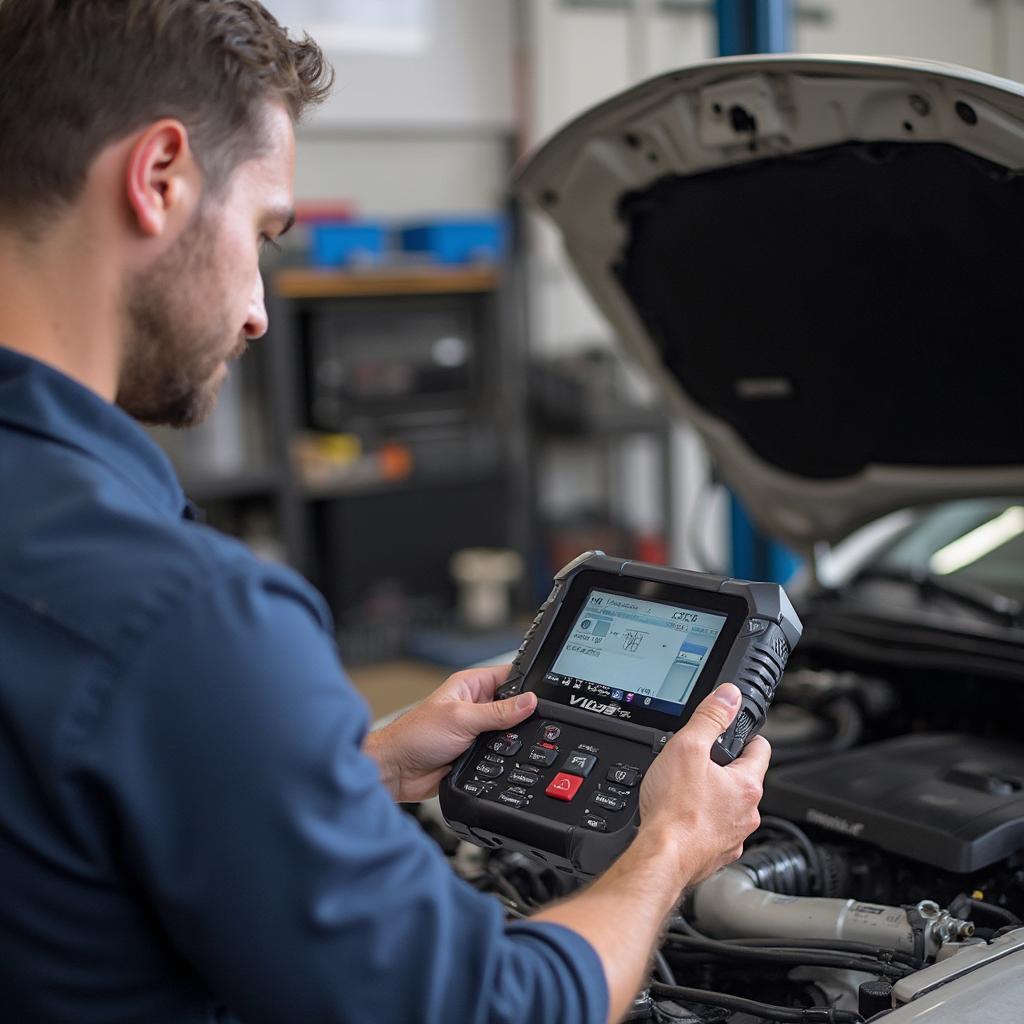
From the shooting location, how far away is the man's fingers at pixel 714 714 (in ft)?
3.45

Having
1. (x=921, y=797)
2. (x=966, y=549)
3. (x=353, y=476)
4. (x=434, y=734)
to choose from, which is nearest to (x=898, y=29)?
(x=353, y=476)

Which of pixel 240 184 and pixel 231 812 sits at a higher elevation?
pixel 240 184

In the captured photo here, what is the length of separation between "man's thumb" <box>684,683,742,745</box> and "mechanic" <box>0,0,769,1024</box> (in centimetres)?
9

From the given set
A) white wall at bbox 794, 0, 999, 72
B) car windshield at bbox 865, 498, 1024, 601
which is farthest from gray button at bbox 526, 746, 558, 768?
white wall at bbox 794, 0, 999, 72

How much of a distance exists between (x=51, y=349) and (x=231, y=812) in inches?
13.8

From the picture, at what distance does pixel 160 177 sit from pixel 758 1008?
832mm

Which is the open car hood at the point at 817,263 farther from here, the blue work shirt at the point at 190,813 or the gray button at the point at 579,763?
the blue work shirt at the point at 190,813

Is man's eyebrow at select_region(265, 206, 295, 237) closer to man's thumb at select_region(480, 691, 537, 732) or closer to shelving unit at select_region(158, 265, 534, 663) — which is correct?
man's thumb at select_region(480, 691, 537, 732)

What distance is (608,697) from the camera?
1.20 m

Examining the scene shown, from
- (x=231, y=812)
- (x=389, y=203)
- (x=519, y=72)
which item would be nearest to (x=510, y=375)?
(x=389, y=203)

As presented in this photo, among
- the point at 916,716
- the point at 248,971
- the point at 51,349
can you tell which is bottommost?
the point at 916,716

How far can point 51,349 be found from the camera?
2.94 feet

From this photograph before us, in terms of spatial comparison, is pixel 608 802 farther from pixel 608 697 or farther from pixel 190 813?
pixel 190 813

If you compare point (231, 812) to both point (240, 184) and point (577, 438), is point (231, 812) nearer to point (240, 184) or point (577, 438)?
point (240, 184)
